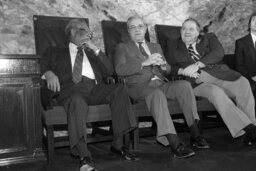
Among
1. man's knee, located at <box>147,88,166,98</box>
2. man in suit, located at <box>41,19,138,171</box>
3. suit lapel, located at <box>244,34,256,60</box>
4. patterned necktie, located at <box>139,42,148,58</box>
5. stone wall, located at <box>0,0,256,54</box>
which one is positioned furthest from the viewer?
suit lapel, located at <box>244,34,256,60</box>

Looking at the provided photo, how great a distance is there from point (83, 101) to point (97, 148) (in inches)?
27.3

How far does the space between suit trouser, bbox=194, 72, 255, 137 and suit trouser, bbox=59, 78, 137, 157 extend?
72 cm

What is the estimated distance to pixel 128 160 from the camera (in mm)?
2094

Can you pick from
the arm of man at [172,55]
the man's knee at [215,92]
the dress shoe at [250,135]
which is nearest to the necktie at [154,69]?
the arm of man at [172,55]

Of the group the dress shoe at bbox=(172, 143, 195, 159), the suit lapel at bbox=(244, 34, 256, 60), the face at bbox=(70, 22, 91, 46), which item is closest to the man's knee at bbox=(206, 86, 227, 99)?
the dress shoe at bbox=(172, 143, 195, 159)

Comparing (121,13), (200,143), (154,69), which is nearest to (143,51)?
(154,69)

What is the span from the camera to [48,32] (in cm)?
255

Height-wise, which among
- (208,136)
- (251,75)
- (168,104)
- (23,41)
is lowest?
(208,136)

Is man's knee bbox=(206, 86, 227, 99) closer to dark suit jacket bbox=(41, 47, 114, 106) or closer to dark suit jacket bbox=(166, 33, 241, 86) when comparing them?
dark suit jacket bbox=(166, 33, 241, 86)

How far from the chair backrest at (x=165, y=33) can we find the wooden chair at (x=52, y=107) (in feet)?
3.11

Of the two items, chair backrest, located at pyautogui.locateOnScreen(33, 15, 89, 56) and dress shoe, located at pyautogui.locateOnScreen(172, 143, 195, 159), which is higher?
chair backrest, located at pyautogui.locateOnScreen(33, 15, 89, 56)

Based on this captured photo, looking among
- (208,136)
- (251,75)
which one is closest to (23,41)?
(208,136)

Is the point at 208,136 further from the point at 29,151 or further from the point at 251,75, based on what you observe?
the point at 29,151

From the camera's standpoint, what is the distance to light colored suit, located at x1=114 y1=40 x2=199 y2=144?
2106 millimetres
